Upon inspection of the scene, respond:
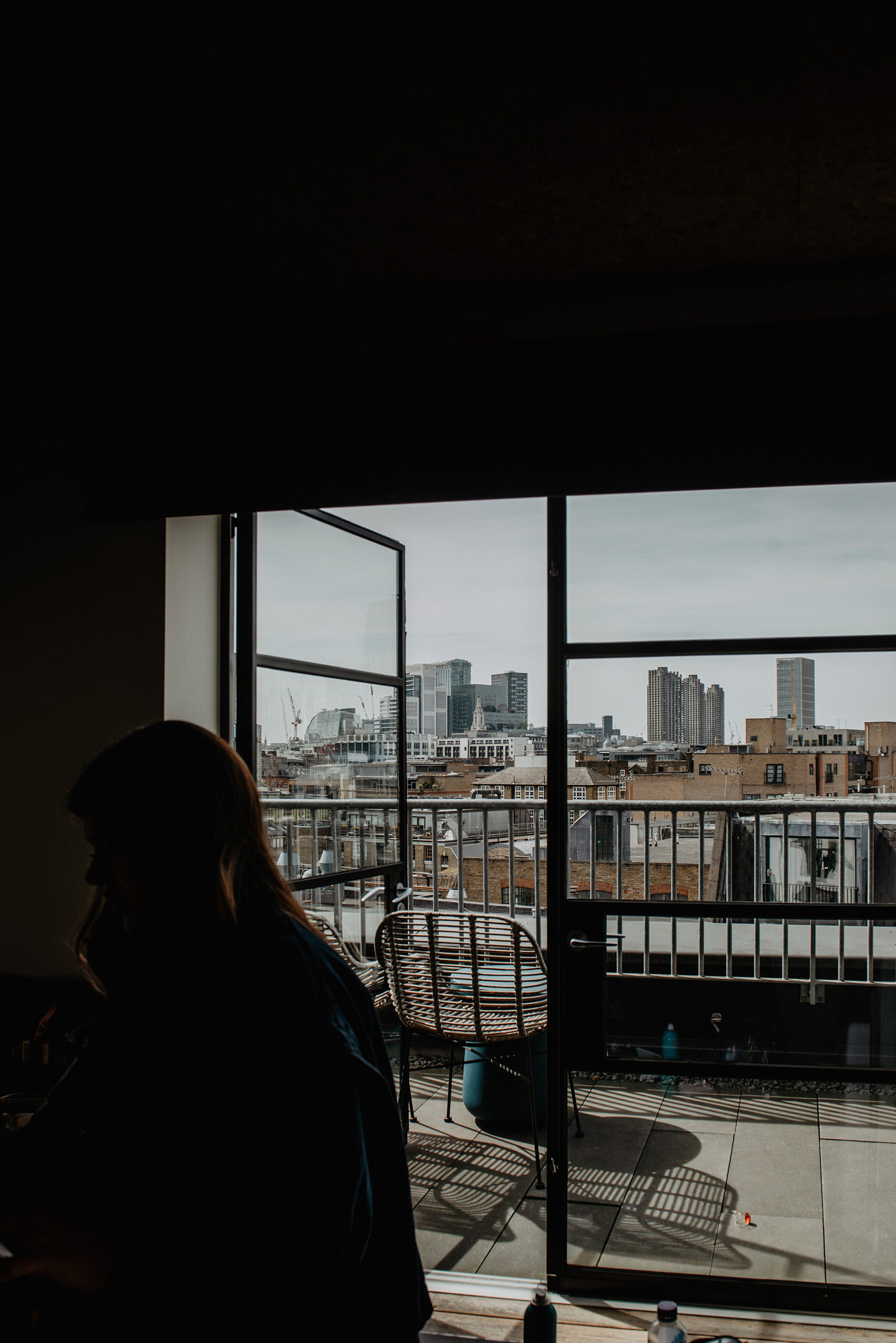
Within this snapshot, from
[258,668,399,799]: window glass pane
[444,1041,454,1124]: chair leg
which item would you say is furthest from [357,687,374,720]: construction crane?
[444,1041,454,1124]: chair leg

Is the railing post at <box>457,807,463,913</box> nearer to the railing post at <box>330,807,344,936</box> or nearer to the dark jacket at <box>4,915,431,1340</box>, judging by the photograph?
the railing post at <box>330,807,344,936</box>

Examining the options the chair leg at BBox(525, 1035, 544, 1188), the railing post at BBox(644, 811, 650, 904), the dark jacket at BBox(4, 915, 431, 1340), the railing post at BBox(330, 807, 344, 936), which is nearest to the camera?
the dark jacket at BBox(4, 915, 431, 1340)

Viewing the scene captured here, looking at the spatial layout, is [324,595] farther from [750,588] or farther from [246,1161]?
[246,1161]

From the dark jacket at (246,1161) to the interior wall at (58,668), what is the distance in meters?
1.64

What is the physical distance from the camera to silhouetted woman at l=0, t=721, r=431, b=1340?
99 centimetres

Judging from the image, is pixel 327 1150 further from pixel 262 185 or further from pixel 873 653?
pixel 873 653

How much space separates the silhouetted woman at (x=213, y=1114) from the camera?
3.25 ft

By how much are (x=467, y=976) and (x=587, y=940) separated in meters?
→ 0.93

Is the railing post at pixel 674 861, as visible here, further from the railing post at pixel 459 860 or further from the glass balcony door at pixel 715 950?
the railing post at pixel 459 860

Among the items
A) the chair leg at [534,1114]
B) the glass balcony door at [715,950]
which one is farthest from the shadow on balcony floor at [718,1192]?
the chair leg at [534,1114]

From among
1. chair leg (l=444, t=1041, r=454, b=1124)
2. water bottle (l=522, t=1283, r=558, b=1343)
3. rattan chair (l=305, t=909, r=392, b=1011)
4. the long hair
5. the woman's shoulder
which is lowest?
chair leg (l=444, t=1041, r=454, b=1124)

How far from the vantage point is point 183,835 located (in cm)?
112

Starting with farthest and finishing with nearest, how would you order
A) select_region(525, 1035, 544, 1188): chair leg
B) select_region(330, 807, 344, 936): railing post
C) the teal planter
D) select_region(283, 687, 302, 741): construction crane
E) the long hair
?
1. the teal planter
2. select_region(525, 1035, 544, 1188): chair leg
3. select_region(330, 807, 344, 936): railing post
4. select_region(283, 687, 302, 741): construction crane
5. the long hair

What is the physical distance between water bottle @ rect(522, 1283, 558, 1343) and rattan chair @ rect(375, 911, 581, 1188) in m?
1.22
